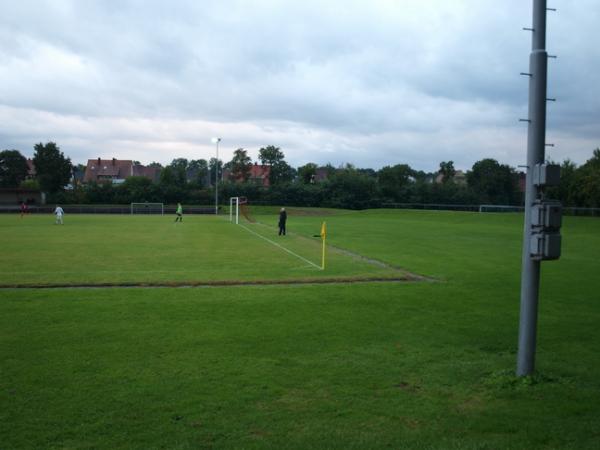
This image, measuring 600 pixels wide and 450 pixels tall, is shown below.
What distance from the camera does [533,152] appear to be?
19.5 ft

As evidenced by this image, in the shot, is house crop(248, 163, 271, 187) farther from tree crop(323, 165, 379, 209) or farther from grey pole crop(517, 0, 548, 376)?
grey pole crop(517, 0, 548, 376)

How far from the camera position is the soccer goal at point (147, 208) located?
78.3 meters

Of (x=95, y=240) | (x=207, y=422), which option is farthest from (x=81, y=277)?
(x=95, y=240)

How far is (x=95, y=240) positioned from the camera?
86.3 feet

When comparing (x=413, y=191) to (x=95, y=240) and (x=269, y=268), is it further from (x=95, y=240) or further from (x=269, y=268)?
(x=269, y=268)

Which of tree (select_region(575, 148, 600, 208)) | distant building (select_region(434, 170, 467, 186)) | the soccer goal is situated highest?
distant building (select_region(434, 170, 467, 186))

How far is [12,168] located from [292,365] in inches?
4687

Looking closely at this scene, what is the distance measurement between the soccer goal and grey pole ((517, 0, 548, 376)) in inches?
2965

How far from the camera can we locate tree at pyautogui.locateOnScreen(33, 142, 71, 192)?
312 ft

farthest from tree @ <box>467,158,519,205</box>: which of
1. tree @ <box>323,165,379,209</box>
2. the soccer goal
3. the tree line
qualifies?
the soccer goal

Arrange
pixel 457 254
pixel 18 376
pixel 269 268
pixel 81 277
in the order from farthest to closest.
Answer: pixel 457 254 → pixel 269 268 → pixel 81 277 → pixel 18 376

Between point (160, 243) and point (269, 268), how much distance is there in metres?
10.8

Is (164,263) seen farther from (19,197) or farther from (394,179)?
(394,179)

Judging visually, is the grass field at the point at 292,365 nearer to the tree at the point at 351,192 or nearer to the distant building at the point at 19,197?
the tree at the point at 351,192
